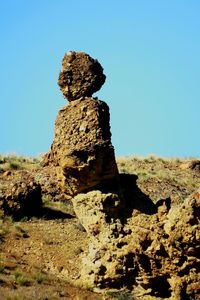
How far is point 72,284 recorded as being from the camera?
17562 millimetres

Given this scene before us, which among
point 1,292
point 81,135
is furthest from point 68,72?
point 1,292

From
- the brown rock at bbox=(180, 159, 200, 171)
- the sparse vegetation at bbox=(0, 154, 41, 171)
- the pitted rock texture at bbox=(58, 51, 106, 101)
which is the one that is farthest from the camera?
the brown rock at bbox=(180, 159, 200, 171)

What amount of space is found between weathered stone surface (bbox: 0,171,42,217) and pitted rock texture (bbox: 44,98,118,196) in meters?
5.55

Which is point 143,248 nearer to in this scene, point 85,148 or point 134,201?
point 134,201

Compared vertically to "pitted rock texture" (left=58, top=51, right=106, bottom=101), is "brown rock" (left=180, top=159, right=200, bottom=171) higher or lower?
higher

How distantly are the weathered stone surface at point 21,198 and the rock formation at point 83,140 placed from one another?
5.46m

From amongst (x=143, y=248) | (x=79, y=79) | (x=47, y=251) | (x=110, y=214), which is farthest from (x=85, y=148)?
(x=47, y=251)

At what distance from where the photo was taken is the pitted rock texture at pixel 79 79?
63.8ft

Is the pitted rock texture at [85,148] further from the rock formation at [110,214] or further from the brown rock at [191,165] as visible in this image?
the brown rock at [191,165]

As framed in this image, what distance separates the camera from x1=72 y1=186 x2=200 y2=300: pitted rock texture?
15680 millimetres

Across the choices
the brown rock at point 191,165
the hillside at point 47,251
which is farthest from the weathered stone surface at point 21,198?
the brown rock at point 191,165

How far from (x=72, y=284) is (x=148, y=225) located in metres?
2.90

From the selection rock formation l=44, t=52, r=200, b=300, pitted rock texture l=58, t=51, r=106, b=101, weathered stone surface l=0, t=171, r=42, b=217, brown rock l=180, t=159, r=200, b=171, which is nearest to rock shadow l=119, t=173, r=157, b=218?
rock formation l=44, t=52, r=200, b=300

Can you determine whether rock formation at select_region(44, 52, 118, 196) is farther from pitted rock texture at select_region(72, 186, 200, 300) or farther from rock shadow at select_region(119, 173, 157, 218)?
→ rock shadow at select_region(119, 173, 157, 218)
